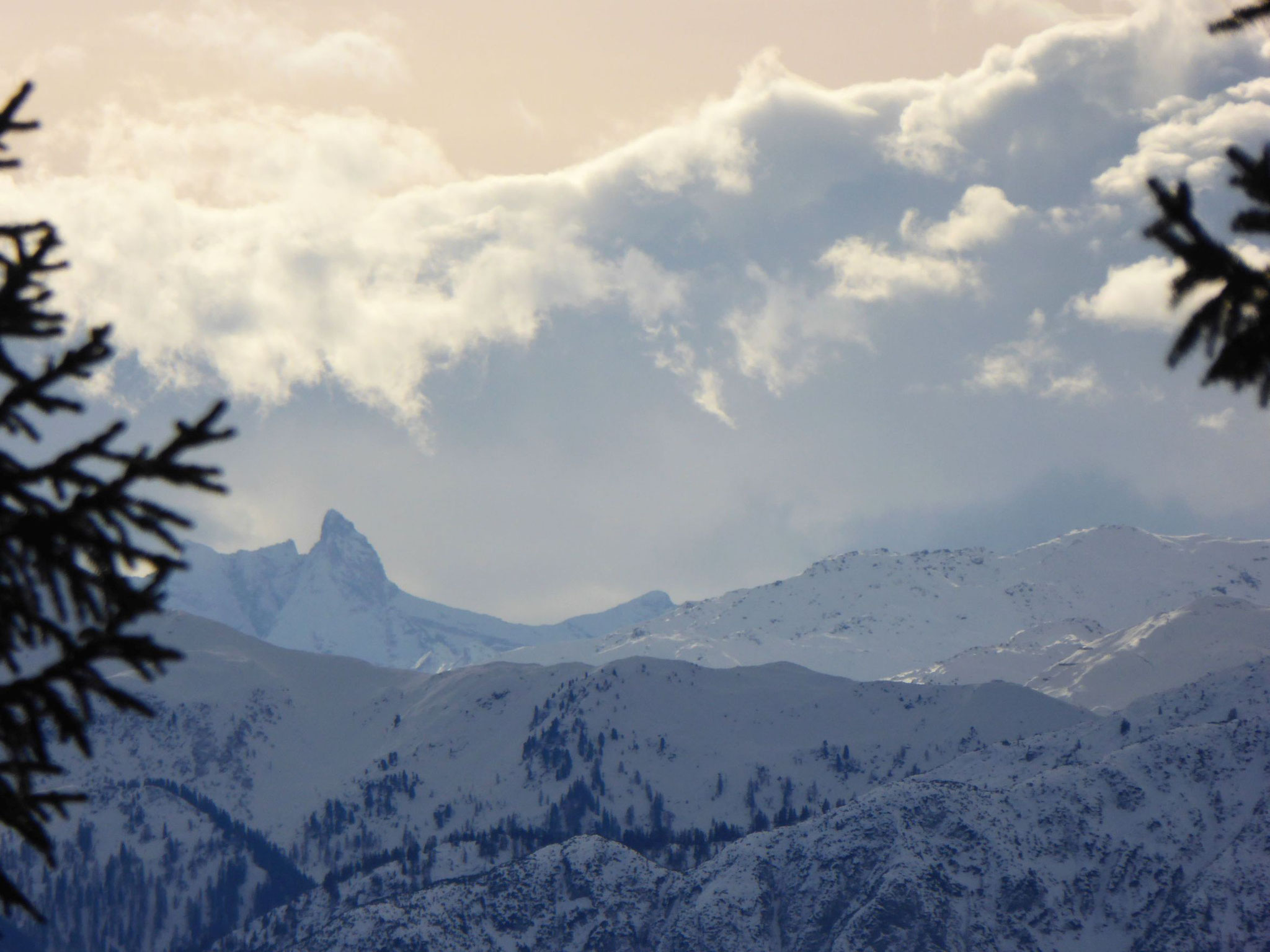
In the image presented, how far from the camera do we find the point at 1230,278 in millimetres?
12148

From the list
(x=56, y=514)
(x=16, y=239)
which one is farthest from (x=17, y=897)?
(x=16, y=239)

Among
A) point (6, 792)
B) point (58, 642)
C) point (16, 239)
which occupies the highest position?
point (16, 239)

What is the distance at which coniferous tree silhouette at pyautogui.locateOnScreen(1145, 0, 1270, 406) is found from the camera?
38.4ft

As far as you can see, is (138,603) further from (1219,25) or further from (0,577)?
(1219,25)

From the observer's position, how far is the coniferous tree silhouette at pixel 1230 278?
38.4 feet

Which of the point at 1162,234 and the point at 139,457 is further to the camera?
the point at 139,457

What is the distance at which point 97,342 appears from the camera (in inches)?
500

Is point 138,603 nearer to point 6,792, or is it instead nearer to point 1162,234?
point 6,792

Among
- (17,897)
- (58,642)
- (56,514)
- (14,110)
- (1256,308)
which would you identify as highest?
(14,110)

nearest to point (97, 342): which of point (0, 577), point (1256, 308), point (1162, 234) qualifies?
point (0, 577)

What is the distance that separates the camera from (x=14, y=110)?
43.8ft

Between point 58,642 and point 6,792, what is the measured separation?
1401 millimetres

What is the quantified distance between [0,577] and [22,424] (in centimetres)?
144

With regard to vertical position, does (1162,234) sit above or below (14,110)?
below
